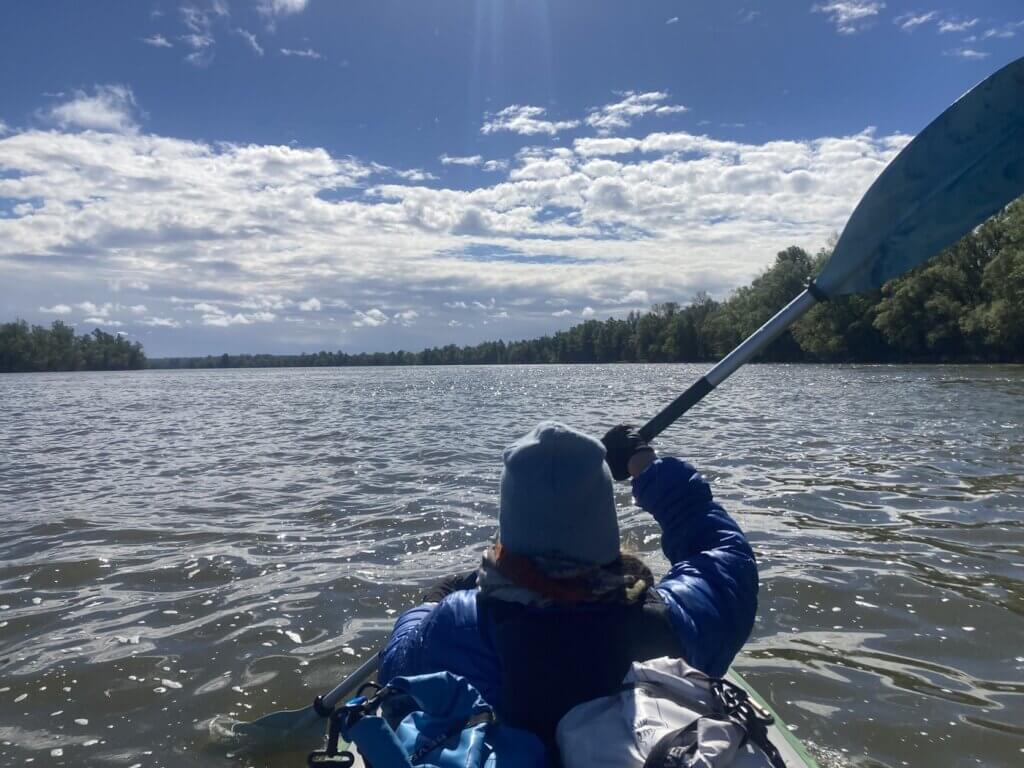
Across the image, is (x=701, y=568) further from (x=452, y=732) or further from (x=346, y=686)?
(x=346, y=686)

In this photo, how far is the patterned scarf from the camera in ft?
6.41

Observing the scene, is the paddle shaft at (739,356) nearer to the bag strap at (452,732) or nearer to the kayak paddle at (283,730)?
the kayak paddle at (283,730)

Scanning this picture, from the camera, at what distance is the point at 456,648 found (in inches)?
82.7

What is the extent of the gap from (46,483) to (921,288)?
64389mm

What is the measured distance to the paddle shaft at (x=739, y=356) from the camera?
3828 millimetres

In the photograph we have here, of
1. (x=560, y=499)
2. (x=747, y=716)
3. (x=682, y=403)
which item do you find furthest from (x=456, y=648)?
(x=682, y=403)

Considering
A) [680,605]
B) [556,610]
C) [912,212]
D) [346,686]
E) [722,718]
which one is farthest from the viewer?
[912,212]

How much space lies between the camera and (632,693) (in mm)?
1787

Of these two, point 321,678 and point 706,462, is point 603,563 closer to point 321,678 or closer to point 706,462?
point 321,678

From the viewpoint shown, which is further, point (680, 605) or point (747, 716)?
point (680, 605)

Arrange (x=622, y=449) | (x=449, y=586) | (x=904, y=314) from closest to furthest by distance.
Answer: (x=449, y=586) < (x=622, y=449) < (x=904, y=314)

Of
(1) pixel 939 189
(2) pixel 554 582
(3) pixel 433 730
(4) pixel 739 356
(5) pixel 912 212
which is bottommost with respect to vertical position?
(3) pixel 433 730

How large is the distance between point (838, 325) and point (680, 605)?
76.8 metres

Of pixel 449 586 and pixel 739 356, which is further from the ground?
pixel 739 356
